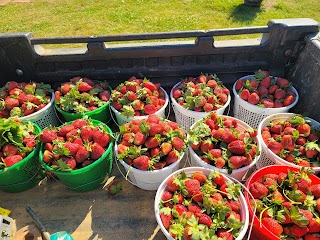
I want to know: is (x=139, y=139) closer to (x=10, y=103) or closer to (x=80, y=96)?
(x=80, y=96)

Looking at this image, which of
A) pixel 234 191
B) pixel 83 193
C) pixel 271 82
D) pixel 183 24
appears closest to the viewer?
pixel 234 191

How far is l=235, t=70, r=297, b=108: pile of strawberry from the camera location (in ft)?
8.68

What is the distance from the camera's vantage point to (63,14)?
556 centimetres

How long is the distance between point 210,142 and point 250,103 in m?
0.72

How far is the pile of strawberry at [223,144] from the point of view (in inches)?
83.7

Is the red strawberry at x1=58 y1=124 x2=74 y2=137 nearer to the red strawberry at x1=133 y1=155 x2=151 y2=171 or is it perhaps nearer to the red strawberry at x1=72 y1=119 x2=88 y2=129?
the red strawberry at x1=72 y1=119 x2=88 y2=129

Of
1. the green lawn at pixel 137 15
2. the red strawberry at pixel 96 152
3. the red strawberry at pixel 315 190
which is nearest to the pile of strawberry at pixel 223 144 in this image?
the red strawberry at pixel 315 190

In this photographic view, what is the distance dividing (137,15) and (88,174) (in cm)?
389

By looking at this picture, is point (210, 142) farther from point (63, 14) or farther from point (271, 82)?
point (63, 14)

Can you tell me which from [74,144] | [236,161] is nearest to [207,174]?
[236,161]

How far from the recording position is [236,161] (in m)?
2.10

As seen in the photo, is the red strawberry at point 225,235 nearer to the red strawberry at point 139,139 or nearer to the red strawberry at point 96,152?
the red strawberry at point 139,139

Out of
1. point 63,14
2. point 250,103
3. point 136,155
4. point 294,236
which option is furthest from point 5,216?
point 63,14

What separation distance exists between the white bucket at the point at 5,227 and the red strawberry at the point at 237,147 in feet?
5.83
